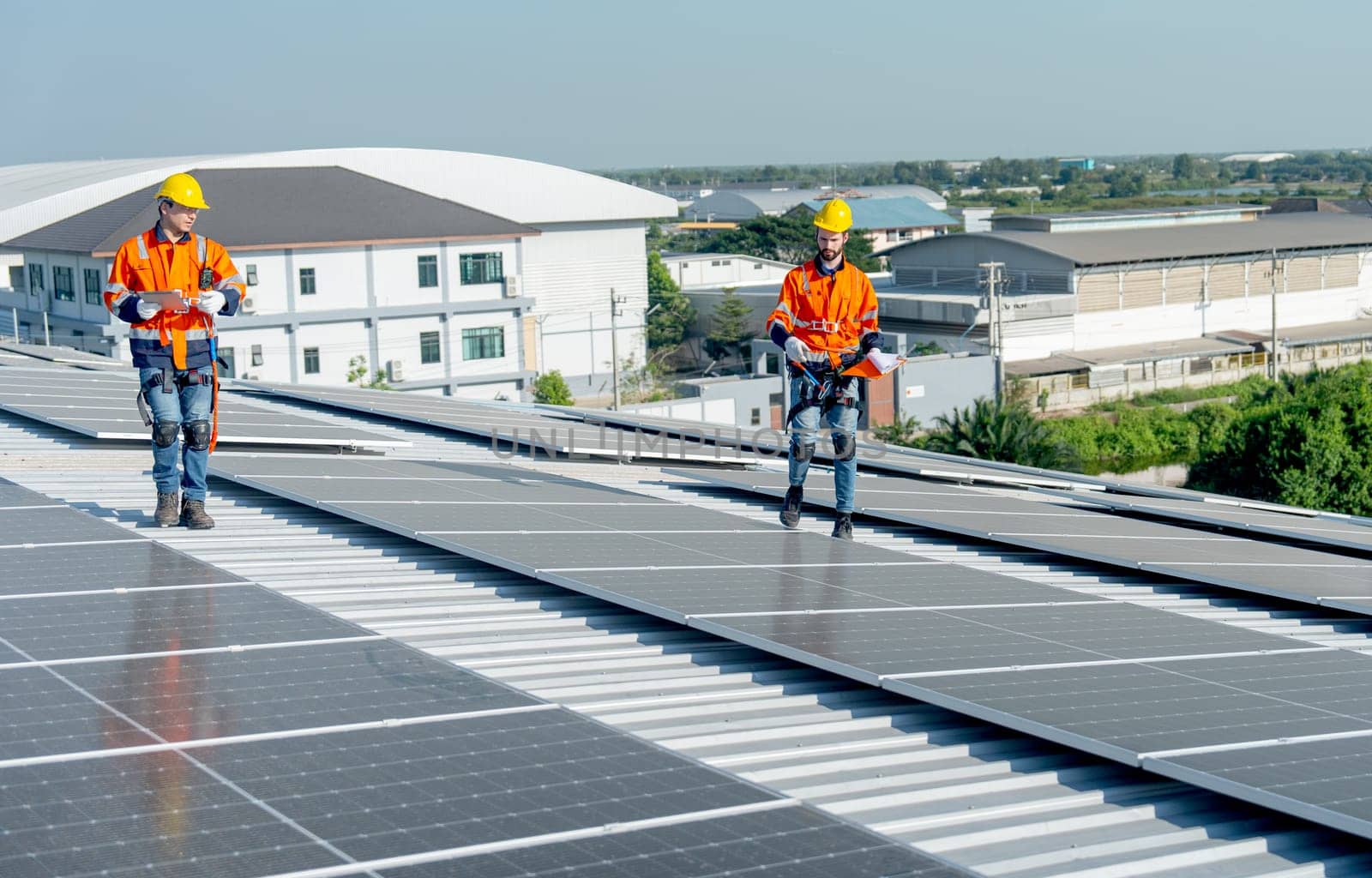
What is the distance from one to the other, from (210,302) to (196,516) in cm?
160

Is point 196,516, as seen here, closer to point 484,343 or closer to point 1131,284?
point 484,343

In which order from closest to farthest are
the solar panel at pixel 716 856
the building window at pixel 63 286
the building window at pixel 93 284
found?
1. the solar panel at pixel 716 856
2. the building window at pixel 93 284
3. the building window at pixel 63 286

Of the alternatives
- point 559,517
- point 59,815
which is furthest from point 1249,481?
point 59,815

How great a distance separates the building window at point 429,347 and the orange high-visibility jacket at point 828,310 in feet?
177

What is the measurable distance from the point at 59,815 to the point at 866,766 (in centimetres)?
328

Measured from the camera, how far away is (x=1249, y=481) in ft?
156

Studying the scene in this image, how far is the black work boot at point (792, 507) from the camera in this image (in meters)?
12.2

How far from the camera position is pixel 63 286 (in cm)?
6178

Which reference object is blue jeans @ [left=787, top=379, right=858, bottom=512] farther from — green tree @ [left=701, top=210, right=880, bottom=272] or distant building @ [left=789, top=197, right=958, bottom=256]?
distant building @ [left=789, top=197, right=958, bottom=256]

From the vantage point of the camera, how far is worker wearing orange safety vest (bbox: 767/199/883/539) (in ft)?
38.2

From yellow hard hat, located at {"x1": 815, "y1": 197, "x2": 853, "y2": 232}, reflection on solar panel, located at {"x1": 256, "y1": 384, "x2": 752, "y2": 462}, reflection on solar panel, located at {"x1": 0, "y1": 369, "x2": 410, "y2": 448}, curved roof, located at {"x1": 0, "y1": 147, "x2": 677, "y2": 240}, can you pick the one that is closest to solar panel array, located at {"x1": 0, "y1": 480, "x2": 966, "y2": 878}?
yellow hard hat, located at {"x1": 815, "y1": 197, "x2": 853, "y2": 232}

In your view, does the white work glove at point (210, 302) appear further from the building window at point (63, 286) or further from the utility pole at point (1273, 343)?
the utility pole at point (1273, 343)

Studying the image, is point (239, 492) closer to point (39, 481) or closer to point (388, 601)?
point (39, 481)

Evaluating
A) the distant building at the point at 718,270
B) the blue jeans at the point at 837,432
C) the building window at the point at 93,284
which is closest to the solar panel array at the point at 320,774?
the blue jeans at the point at 837,432
